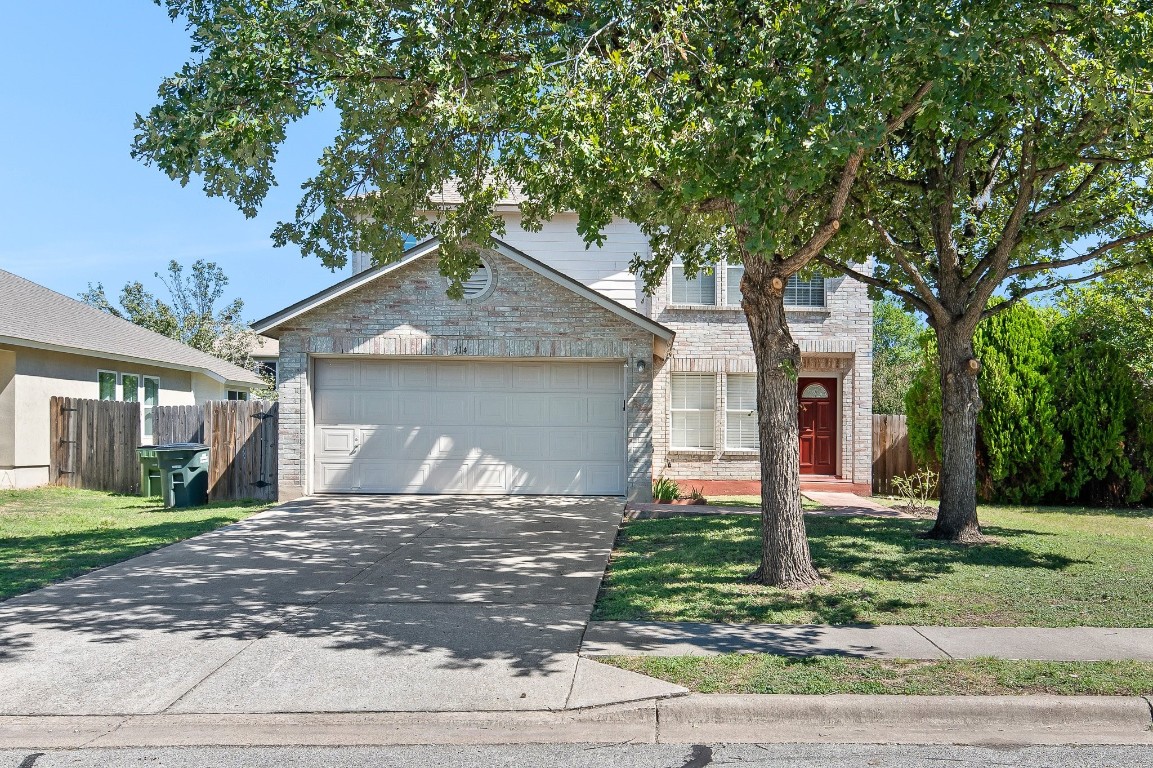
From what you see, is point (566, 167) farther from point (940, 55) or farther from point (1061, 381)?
point (1061, 381)

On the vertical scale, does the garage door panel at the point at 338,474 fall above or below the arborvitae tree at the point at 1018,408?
below

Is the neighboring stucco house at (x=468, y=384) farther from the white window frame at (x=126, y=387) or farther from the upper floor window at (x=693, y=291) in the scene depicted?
the white window frame at (x=126, y=387)

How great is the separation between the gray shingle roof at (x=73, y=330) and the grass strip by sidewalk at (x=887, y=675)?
1565cm

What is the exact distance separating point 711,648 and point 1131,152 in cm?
790

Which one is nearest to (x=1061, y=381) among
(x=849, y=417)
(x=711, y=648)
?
(x=849, y=417)

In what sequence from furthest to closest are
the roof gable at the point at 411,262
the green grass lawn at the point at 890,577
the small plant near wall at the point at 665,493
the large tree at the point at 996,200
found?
1. the small plant near wall at the point at 665,493
2. the roof gable at the point at 411,262
3. the large tree at the point at 996,200
4. the green grass lawn at the point at 890,577

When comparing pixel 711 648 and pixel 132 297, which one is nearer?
pixel 711 648

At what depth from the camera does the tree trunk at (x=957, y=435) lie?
449 inches

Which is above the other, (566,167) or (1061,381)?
(566,167)

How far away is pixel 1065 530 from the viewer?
1275cm

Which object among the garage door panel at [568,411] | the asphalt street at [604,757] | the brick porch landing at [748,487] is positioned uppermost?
the garage door panel at [568,411]

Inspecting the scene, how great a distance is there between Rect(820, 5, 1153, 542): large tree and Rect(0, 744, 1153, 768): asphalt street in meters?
6.30

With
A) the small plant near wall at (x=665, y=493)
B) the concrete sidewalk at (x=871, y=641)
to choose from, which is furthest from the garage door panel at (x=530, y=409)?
the concrete sidewalk at (x=871, y=641)

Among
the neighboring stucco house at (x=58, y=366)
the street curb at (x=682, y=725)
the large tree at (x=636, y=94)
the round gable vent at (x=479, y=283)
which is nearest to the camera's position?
the street curb at (x=682, y=725)
